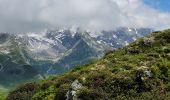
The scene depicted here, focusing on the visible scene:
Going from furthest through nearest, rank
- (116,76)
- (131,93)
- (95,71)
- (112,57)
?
(112,57) < (95,71) < (116,76) < (131,93)

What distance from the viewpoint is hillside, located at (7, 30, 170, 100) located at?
3403 centimetres

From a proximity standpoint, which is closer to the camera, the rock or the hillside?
the hillside

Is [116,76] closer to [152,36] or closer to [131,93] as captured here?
[131,93]

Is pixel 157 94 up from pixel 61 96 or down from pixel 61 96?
down

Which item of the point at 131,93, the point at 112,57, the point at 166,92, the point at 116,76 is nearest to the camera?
the point at 166,92

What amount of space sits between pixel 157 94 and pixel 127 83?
3.97m

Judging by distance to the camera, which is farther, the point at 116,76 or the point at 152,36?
the point at 152,36

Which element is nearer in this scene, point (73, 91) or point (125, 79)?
point (73, 91)

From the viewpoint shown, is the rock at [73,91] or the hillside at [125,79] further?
the rock at [73,91]

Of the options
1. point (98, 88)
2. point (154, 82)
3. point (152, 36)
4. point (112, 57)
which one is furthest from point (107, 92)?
point (152, 36)

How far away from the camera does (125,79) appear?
3556 centimetres

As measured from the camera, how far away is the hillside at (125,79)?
34.0m

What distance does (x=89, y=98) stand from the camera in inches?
1353

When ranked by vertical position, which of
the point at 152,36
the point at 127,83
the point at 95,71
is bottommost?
the point at 127,83
